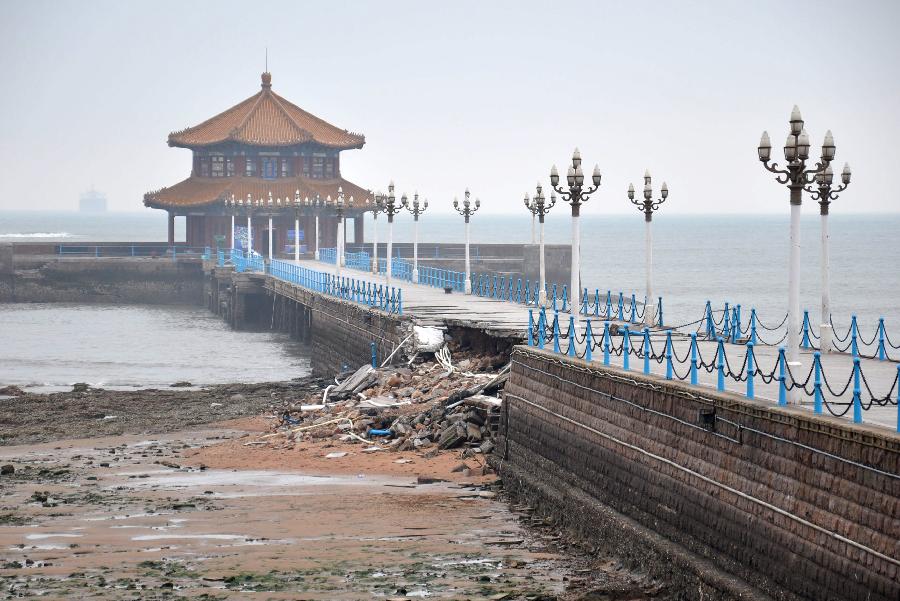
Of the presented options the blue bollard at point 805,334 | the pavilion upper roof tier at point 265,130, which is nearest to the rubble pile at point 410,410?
the blue bollard at point 805,334

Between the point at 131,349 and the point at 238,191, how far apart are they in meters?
27.7

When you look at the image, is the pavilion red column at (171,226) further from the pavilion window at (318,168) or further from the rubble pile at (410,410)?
the rubble pile at (410,410)

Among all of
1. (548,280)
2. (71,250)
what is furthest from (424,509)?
(71,250)

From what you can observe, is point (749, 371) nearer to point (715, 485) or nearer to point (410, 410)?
point (715, 485)

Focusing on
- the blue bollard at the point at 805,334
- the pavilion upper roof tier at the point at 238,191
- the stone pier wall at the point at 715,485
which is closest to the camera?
the stone pier wall at the point at 715,485

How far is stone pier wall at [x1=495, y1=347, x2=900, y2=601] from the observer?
15.6 metres

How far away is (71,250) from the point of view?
9225cm

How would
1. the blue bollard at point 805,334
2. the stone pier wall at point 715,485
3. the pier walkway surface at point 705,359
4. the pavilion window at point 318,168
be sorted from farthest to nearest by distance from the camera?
the pavilion window at point 318,168, the blue bollard at point 805,334, the pier walkway surface at point 705,359, the stone pier wall at point 715,485

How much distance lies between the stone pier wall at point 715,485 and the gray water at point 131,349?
1122 inches

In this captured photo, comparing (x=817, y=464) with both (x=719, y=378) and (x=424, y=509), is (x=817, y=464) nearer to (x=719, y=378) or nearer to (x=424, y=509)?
Result: (x=719, y=378)

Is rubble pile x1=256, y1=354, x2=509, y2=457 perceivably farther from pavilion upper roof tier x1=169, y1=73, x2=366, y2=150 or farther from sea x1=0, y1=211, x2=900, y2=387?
pavilion upper roof tier x1=169, y1=73, x2=366, y2=150

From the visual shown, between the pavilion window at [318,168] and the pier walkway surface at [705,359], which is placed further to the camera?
the pavilion window at [318,168]

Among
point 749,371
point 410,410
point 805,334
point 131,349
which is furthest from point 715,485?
point 131,349

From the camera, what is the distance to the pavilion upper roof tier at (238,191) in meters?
91.1
